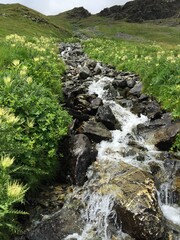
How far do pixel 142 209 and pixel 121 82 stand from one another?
1138 cm

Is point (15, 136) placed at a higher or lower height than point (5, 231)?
higher

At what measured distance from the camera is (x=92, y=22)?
16625 cm

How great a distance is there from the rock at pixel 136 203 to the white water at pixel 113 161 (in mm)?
231

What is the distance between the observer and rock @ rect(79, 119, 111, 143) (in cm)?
1110

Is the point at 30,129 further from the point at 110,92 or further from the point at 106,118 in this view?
the point at 110,92

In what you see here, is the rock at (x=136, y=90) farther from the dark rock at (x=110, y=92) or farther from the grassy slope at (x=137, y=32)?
the grassy slope at (x=137, y=32)

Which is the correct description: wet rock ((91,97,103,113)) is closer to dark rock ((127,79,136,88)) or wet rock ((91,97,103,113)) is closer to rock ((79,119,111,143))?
rock ((79,119,111,143))

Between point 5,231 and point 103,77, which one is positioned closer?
point 5,231

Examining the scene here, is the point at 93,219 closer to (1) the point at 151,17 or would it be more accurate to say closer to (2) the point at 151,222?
(2) the point at 151,222

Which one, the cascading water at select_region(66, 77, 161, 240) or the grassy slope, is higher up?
the cascading water at select_region(66, 77, 161, 240)

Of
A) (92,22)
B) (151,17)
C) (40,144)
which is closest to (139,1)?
(151,17)

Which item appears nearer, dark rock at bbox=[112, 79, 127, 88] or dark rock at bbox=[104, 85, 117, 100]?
dark rock at bbox=[104, 85, 117, 100]

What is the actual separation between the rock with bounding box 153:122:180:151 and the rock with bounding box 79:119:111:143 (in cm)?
170

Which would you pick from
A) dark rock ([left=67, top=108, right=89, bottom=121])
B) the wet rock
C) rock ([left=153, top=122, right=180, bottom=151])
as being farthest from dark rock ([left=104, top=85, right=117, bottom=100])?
rock ([left=153, top=122, right=180, bottom=151])
